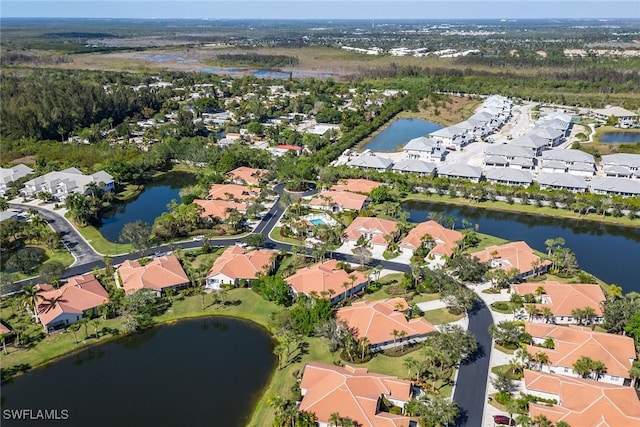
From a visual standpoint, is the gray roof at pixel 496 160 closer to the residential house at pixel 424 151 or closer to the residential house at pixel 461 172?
the residential house at pixel 461 172

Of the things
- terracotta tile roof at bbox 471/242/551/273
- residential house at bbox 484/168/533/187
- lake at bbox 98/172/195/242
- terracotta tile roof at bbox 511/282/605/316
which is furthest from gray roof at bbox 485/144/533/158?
lake at bbox 98/172/195/242

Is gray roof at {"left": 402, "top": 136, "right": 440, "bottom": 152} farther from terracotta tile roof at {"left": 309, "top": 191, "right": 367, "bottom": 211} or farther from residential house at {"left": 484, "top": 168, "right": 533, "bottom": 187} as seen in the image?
Result: terracotta tile roof at {"left": 309, "top": 191, "right": 367, "bottom": 211}

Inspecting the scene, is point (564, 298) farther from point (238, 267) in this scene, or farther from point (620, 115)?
point (620, 115)

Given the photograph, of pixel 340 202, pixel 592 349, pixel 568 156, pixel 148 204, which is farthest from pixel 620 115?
pixel 148 204

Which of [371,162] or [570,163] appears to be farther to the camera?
[371,162]

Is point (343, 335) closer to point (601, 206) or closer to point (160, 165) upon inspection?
point (601, 206)

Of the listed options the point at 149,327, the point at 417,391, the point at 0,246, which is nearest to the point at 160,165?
the point at 0,246

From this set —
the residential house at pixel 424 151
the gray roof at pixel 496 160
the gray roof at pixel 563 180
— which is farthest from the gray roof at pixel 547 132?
the gray roof at pixel 563 180

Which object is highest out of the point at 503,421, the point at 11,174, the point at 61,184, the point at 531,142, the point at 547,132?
the point at 11,174
